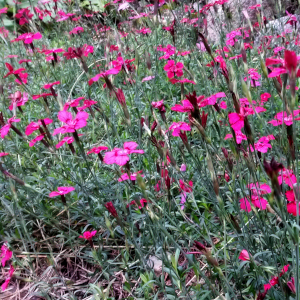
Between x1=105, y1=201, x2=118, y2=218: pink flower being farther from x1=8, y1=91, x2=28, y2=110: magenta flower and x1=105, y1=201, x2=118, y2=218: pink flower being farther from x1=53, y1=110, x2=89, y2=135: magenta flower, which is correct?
x1=8, y1=91, x2=28, y2=110: magenta flower

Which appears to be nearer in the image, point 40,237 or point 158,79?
point 40,237

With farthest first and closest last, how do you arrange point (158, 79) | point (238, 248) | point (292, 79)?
point (158, 79) < point (238, 248) < point (292, 79)

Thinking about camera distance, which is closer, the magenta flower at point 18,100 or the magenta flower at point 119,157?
the magenta flower at point 119,157

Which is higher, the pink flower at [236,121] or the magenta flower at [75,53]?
the magenta flower at [75,53]

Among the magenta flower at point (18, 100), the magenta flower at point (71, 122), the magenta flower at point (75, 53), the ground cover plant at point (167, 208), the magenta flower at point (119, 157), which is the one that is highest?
the magenta flower at point (75, 53)

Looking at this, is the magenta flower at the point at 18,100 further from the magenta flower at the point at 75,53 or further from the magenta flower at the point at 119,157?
the magenta flower at the point at 119,157

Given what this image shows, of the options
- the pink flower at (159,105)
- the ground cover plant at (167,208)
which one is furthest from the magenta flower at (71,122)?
the pink flower at (159,105)

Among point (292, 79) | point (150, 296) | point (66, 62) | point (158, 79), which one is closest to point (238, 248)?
point (150, 296)

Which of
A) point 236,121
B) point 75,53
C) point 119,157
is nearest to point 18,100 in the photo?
point 75,53

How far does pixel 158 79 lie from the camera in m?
3.72

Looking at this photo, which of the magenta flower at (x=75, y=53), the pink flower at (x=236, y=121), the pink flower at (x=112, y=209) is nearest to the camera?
the pink flower at (x=236, y=121)

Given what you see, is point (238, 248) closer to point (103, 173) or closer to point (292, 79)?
point (292, 79)

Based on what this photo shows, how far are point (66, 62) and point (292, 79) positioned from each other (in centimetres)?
356

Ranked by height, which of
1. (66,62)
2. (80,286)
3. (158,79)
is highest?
(66,62)
